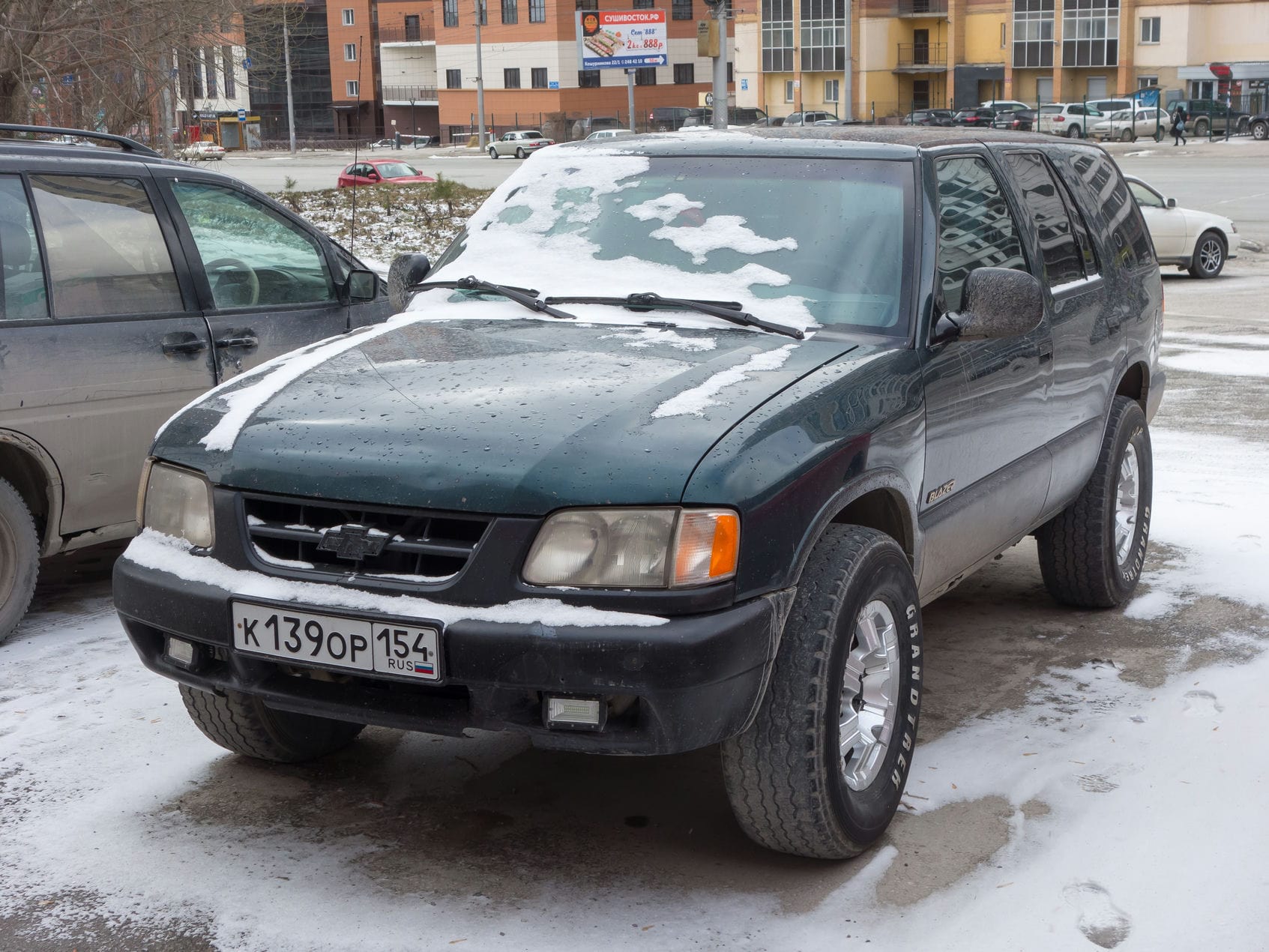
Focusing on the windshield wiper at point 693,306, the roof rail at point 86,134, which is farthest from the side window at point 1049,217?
the roof rail at point 86,134

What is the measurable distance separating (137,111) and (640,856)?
42.6 ft

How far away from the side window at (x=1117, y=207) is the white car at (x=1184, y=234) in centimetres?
1233

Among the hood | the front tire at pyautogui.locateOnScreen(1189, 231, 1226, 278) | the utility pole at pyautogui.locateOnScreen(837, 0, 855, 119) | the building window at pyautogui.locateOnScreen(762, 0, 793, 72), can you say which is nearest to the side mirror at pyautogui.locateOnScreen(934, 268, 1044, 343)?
the hood

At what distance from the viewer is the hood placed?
3188 millimetres

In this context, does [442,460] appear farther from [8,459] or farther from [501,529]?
[8,459]

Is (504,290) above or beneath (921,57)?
beneath

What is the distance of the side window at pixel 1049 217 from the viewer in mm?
5121

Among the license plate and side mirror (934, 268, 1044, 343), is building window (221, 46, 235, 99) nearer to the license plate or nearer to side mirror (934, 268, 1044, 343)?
side mirror (934, 268, 1044, 343)

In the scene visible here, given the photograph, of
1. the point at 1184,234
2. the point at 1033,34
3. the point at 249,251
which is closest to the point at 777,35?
the point at 1033,34

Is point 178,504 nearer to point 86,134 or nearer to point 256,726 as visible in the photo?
point 256,726

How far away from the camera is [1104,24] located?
71688mm

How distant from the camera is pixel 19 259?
17.1ft

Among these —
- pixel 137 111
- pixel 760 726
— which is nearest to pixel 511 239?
pixel 760 726

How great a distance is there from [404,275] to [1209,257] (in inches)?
619
